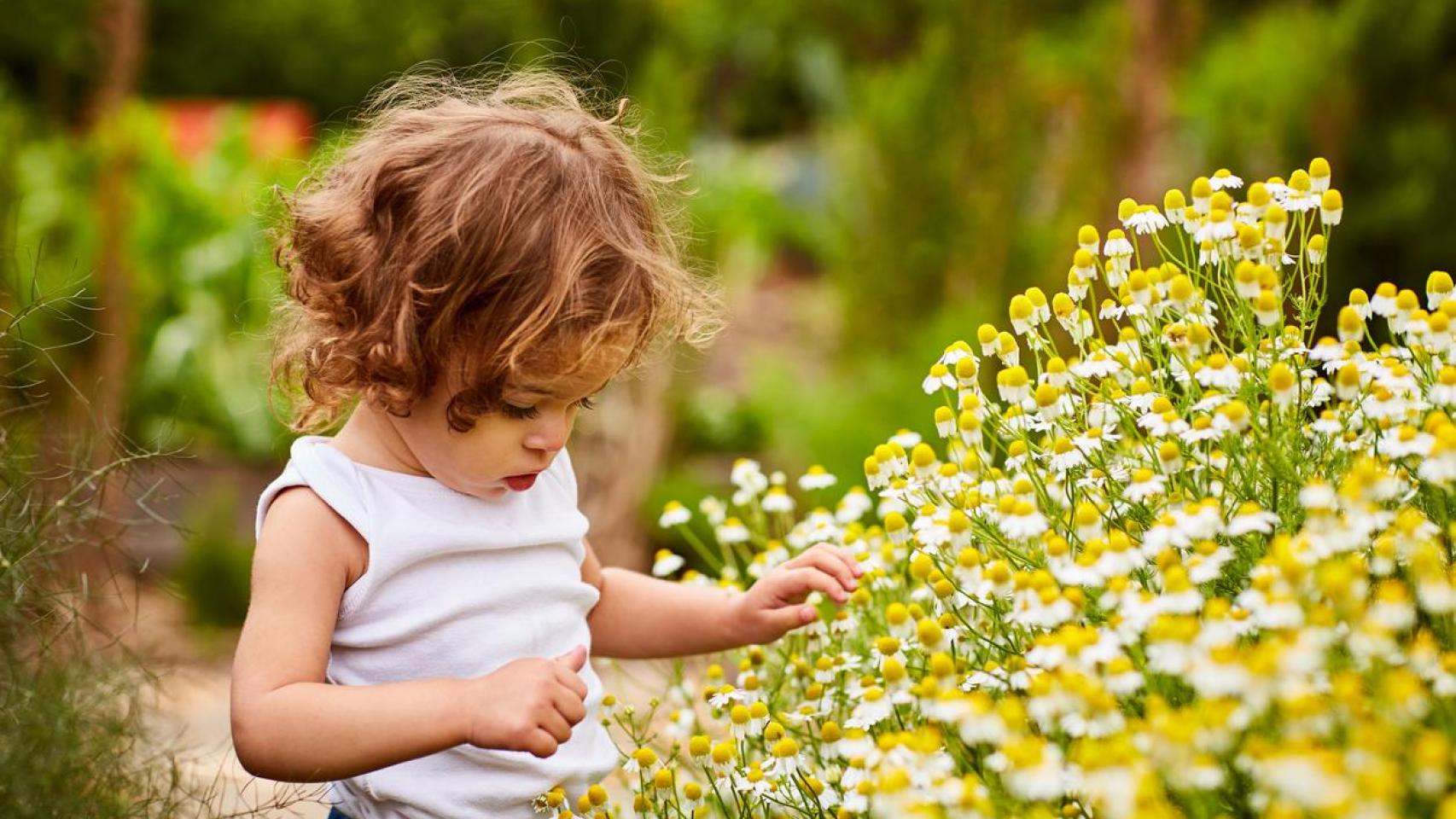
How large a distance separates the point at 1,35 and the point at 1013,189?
21.8 ft

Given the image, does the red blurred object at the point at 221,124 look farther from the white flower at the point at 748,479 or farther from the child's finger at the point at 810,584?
the child's finger at the point at 810,584

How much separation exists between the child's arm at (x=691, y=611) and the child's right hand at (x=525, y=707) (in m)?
0.43

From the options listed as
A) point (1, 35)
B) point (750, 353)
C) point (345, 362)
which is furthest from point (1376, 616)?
point (1, 35)

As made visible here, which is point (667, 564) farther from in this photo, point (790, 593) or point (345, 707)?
point (345, 707)

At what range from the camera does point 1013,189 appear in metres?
6.02

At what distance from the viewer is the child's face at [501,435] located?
1565mm

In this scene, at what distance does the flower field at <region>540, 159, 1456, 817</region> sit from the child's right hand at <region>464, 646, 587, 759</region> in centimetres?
14

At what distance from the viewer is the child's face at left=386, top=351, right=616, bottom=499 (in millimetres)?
1565

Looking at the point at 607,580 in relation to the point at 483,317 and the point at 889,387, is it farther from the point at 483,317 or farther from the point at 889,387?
the point at 889,387

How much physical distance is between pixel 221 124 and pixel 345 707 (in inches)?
310

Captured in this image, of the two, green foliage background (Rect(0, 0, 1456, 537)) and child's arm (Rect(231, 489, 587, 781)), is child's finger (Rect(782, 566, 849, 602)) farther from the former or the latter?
green foliage background (Rect(0, 0, 1456, 537))

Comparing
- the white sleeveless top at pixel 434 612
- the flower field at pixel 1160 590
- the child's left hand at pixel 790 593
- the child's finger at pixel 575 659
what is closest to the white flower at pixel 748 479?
the flower field at pixel 1160 590

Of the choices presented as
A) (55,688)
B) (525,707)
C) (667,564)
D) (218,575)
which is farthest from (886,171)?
(525,707)

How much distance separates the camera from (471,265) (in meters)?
1.59
